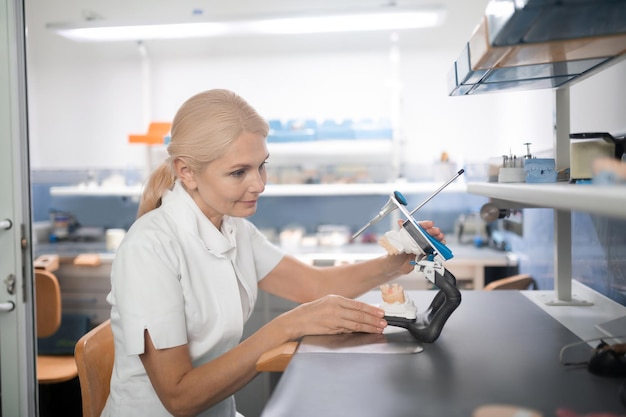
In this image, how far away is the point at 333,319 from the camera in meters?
1.24

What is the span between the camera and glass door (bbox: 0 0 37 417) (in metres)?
1.85

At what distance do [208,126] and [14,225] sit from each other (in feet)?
3.19

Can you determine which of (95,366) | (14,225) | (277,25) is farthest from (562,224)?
(277,25)

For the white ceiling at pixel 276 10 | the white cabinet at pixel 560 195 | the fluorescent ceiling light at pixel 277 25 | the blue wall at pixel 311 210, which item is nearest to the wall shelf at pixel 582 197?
the white cabinet at pixel 560 195

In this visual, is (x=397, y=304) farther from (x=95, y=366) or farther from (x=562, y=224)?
(x=95, y=366)

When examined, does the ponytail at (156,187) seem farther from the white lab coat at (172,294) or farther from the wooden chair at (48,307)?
the wooden chair at (48,307)

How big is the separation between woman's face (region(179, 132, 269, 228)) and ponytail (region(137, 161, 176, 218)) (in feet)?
0.27

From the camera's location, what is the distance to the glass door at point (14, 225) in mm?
1850

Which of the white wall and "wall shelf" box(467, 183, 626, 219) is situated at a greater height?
the white wall

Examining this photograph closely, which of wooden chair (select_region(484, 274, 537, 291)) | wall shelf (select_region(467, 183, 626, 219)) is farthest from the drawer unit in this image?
wall shelf (select_region(467, 183, 626, 219))

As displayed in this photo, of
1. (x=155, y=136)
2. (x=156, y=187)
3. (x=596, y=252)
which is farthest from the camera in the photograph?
(x=155, y=136)

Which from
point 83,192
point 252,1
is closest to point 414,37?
point 252,1

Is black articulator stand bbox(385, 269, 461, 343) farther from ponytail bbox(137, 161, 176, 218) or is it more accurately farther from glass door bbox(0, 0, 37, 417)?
glass door bbox(0, 0, 37, 417)

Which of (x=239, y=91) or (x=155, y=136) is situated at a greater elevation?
(x=239, y=91)
